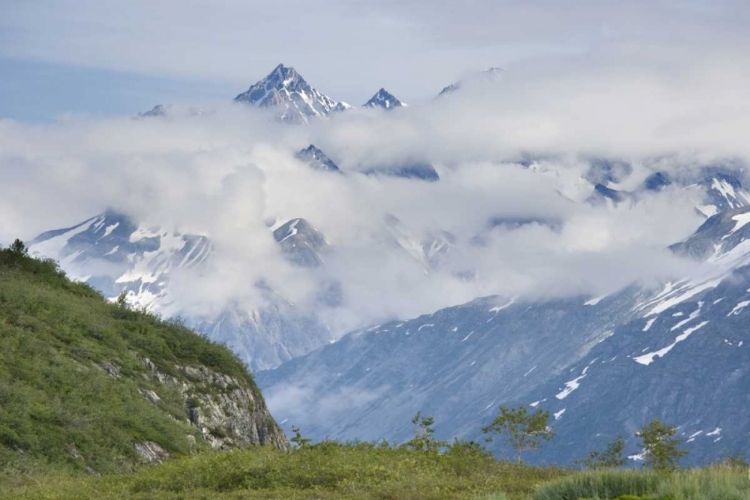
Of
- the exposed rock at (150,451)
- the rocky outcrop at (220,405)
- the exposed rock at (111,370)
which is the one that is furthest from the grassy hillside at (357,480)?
the rocky outcrop at (220,405)

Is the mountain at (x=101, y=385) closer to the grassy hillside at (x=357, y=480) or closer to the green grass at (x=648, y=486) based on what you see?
the grassy hillside at (x=357, y=480)

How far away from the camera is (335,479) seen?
27.6m

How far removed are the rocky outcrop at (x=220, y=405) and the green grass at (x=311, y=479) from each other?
61.7 feet

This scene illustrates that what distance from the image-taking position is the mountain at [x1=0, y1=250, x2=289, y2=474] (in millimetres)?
37281

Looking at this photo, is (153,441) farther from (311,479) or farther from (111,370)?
(311,479)

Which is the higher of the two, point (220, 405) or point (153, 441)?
point (153, 441)

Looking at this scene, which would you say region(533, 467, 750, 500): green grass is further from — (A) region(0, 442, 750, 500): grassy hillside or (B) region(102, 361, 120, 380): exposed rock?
(B) region(102, 361, 120, 380): exposed rock

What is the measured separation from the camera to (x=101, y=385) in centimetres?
4388

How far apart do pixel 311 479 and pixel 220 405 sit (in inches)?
1067

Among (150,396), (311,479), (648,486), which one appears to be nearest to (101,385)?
(150,396)

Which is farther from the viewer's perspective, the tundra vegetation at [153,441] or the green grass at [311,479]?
the green grass at [311,479]

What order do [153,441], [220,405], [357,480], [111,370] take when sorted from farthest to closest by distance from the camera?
1. [220,405]
2. [111,370]
3. [153,441]
4. [357,480]

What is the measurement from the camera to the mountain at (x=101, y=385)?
37281mm

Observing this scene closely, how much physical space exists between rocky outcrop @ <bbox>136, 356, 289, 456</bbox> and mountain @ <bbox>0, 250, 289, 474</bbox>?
76mm
